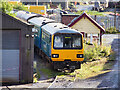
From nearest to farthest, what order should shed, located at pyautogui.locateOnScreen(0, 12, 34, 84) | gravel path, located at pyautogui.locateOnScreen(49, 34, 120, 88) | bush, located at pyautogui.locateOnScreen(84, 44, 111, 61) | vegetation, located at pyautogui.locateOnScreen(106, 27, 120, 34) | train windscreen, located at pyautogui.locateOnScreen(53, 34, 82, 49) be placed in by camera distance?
gravel path, located at pyautogui.locateOnScreen(49, 34, 120, 88), shed, located at pyautogui.locateOnScreen(0, 12, 34, 84), train windscreen, located at pyautogui.locateOnScreen(53, 34, 82, 49), bush, located at pyautogui.locateOnScreen(84, 44, 111, 61), vegetation, located at pyautogui.locateOnScreen(106, 27, 120, 34)

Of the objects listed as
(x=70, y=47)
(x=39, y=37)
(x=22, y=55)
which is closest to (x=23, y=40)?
(x=22, y=55)

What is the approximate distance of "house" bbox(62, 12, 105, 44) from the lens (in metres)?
22.9

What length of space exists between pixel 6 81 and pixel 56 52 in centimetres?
328

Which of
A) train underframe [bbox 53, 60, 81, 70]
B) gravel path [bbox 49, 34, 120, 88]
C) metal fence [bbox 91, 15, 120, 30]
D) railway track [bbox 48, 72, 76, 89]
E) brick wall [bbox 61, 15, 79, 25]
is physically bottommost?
railway track [bbox 48, 72, 76, 89]

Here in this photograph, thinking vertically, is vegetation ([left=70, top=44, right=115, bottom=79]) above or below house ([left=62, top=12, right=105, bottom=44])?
below

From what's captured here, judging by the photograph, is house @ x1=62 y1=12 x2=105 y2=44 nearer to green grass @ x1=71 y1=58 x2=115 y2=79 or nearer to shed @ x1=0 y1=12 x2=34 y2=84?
green grass @ x1=71 y1=58 x2=115 y2=79

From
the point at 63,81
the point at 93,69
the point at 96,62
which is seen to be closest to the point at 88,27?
the point at 96,62

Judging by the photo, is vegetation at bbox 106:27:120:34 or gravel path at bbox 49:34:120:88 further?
vegetation at bbox 106:27:120:34

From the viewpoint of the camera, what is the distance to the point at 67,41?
16.4 meters

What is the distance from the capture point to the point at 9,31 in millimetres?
14562

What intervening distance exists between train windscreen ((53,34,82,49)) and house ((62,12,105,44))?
21.2ft

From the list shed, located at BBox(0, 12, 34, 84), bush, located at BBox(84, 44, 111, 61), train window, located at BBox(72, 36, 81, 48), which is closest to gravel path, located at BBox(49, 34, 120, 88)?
shed, located at BBox(0, 12, 34, 84)

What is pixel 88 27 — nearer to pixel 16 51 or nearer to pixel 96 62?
pixel 96 62

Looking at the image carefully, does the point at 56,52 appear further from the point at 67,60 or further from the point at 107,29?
the point at 107,29
